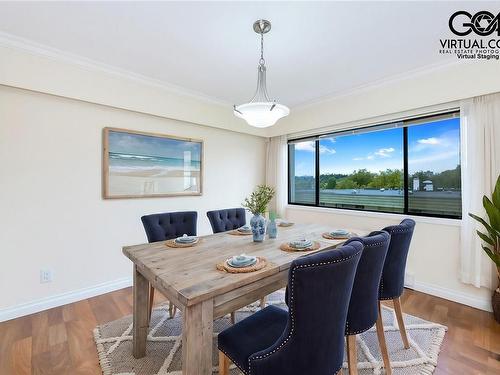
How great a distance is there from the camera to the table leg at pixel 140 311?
175 centimetres

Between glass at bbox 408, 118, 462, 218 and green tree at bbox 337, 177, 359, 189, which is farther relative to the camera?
green tree at bbox 337, 177, 359, 189

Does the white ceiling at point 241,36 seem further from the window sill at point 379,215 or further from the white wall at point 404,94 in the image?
the window sill at point 379,215

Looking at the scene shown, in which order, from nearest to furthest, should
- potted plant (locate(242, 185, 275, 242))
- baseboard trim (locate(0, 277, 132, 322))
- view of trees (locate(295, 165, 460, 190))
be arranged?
potted plant (locate(242, 185, 275, 242)) → baseboard trim (locate(0, 277, 132, 322)) → view of trees (locate(295, 165, 460, 190))

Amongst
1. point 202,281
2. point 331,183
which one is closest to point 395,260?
point 202,281

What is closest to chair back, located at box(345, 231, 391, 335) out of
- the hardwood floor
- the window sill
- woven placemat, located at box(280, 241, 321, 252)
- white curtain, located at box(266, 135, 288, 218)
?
woven placemat, located at box(280, 241, 321, 252)

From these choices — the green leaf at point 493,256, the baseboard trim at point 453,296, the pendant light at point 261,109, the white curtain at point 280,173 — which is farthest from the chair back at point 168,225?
the green leaf at point 493,256

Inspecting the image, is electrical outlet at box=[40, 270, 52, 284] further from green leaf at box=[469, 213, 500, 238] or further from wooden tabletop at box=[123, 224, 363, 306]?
green leaf at box=[469, 213, 500, 238]

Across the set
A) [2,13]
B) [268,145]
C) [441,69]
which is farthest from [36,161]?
[441,69]

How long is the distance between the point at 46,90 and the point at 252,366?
2920mm

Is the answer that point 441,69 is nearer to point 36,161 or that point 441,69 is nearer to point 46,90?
point 46,90

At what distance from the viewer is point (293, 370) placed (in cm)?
103

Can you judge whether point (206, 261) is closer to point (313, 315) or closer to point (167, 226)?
point (313, 315)

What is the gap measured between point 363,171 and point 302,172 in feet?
3.52

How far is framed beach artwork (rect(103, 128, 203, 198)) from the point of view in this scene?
9.52 ft
